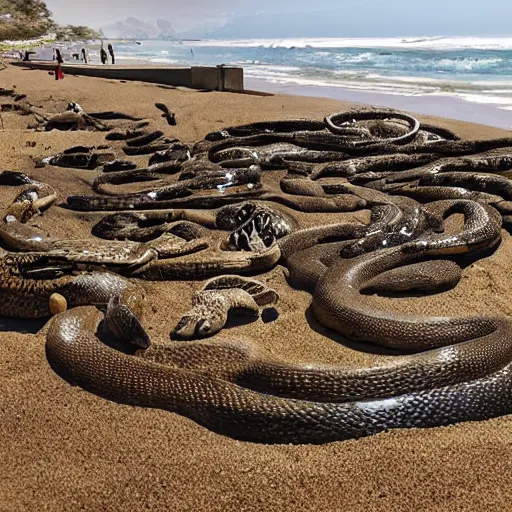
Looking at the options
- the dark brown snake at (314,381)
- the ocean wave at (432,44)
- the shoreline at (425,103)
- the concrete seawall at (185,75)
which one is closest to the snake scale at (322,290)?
the dark brown snake at (314,381)

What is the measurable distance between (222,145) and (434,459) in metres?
7.46

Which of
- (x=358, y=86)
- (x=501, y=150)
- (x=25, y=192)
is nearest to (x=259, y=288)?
(x=25, y=192)

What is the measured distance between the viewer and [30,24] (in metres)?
60.4

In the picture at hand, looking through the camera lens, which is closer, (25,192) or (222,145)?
(25,192)

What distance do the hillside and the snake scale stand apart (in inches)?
2198

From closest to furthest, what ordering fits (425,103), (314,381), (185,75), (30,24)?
(314,381)
(425,103)
(185,75)
(30,24)

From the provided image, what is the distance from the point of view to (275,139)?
970 centimetres

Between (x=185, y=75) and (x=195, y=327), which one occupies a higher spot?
(x=185, y=75)

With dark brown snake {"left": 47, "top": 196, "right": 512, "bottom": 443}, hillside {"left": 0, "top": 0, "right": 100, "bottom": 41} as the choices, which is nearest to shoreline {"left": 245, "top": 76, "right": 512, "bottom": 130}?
dark brown snake {"left": 47, "top": 196, "right": 512, "bottom": 443}

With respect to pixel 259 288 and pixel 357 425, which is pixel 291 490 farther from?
pixel 259 288

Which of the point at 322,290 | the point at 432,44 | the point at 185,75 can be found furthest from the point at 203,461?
the point at 432,44

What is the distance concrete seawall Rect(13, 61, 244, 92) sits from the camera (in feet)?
57.5

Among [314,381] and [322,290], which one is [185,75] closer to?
[322,290]

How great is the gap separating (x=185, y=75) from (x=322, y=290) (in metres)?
16.5
